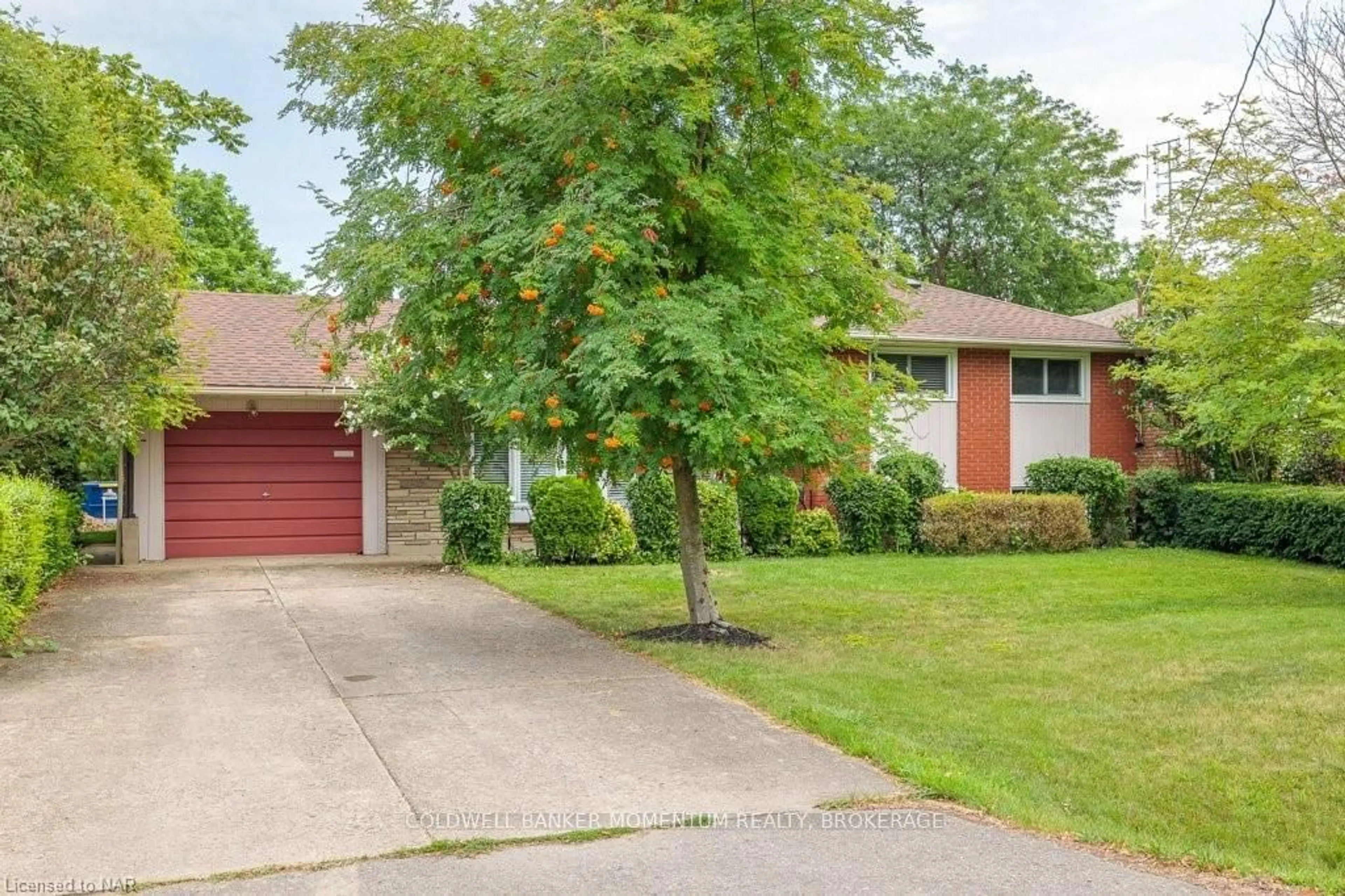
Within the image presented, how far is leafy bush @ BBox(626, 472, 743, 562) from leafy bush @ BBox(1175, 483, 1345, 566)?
23.3 feet

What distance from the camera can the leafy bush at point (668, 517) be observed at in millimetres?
14664

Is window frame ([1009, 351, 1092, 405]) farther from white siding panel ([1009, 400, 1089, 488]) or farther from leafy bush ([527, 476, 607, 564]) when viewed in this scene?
leafy bush ([527, 476, 607, 564])

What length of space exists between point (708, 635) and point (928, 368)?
10.6 meters

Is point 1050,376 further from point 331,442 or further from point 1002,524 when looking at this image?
point 331,442

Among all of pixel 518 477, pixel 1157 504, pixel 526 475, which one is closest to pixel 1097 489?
pixel 1157 504

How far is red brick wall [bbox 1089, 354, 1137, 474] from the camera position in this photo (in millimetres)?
19094

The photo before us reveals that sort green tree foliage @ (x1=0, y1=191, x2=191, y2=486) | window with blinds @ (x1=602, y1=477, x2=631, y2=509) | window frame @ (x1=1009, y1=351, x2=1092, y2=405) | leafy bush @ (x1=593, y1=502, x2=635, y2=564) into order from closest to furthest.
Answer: green tree foliage @ (x1=0, y1=191, x2=191, y2=486) → leafy bush @ (x1=593, y1=502, x2=635, y2=564) → window with blinds @ (x1=602, y1=477, x2=631, y2=509) → window frame @ (x1=1009, y1=351, x2=1092, y2=405)

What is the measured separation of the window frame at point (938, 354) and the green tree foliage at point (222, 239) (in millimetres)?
18039

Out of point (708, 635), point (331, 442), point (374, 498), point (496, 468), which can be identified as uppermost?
point (331, 442)

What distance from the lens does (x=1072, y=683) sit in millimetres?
7242

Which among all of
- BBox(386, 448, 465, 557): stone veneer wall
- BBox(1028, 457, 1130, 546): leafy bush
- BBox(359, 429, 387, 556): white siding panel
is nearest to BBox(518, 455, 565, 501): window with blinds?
BBox(386, 448, 465, 557): stone veneer wall

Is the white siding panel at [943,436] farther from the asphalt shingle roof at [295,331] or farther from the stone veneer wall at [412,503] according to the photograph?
the stone veneer wall at [412,503]

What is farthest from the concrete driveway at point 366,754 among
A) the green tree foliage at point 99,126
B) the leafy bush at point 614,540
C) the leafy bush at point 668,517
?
the leafy bush at point 668,517

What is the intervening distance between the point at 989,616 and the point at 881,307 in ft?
10.2
